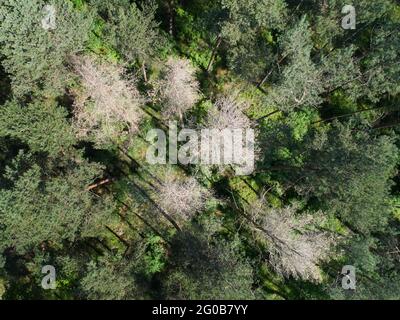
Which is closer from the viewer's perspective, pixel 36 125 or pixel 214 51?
pixel 36 125

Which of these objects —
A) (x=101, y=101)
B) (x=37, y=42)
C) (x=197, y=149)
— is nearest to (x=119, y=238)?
(x=197, y=149)

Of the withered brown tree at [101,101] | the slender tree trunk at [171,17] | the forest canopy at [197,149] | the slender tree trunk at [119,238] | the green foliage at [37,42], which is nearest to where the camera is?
the green foliage at [37,42]

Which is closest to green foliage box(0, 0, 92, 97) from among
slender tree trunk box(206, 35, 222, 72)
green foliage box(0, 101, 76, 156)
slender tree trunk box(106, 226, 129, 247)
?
green foliage box(0, 101, 76, 156)

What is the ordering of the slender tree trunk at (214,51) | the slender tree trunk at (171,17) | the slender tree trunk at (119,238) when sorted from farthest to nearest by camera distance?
the slender tree trunk at (171,17) < the slender tree trunk at (119,238) < the slender tree trunk at (214,51)

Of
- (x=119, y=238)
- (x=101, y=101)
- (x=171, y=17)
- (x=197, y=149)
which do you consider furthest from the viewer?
(x=171, y=17)

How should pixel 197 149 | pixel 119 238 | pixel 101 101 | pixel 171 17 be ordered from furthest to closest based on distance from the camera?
pixel 171 17 → pixel 119 238 → pixel 197 149 → pixel 101 101

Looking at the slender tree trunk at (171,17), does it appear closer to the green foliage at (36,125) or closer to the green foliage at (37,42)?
the green foliage at (37,42)

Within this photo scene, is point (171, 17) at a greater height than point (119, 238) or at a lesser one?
greater

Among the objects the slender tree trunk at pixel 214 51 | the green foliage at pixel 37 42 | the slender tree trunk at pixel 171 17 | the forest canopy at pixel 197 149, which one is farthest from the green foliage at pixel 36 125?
the slender tree trunk at pixel 214 51

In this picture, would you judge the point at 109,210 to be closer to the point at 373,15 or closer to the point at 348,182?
the point at 348,182

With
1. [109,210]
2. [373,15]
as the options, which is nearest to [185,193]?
[109,210]

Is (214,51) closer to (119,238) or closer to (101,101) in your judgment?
(101,101)
